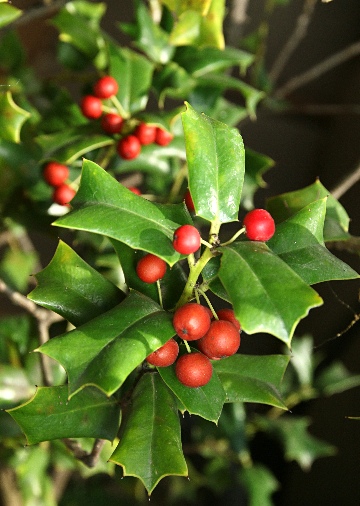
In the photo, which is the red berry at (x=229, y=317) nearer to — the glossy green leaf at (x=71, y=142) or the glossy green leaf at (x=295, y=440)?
the glossy green leaf at (x=71, y=142)

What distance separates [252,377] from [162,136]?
1.67 ft

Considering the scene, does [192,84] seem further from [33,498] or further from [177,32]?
[33,498]

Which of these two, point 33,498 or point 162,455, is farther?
point 33,498

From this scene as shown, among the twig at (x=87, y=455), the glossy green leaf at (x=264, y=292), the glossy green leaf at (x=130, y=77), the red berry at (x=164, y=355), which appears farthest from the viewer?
the glossy green leaf at (x=130, y=77)

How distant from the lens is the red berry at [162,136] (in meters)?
1.02

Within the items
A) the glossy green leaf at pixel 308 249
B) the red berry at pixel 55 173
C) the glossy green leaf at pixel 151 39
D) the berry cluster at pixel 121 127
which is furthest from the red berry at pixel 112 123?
the glossy green leaf at pixel 308 249

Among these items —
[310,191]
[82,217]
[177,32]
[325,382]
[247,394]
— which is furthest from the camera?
[325,382]

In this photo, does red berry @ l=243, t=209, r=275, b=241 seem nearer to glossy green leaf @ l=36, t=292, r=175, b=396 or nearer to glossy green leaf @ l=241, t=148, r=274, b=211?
glossy green leaf @ l=36, t=292, r=175, b=396

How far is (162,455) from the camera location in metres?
0.62

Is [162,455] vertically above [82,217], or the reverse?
[82,217]

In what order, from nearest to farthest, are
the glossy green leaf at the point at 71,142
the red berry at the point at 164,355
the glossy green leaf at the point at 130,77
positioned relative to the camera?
the red berry at the point at 164,355
the glossy green leaf at the point at 71,142
the glossy green leaf at the point at 130,77

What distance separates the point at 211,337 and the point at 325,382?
1243mm

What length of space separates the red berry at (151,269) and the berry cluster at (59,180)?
1.27ft

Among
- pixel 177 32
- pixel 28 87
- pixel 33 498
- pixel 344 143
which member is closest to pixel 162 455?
pixel 177 32
